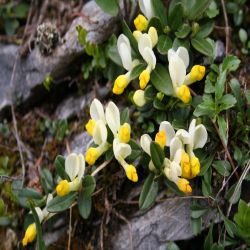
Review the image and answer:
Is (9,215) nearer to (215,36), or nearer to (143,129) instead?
(143,129)

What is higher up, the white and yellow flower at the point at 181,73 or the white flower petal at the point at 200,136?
the white and yellow flower at the point at 181,73

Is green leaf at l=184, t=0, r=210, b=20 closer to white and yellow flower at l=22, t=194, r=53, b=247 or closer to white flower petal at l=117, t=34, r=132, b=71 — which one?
white flower petal at l=117, t=34, r=132, b=71

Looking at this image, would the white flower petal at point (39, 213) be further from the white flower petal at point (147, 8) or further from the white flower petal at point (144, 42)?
the white flower petal at point (147, 8)

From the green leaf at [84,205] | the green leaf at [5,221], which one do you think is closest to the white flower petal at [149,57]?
the green leaf at [84,205]

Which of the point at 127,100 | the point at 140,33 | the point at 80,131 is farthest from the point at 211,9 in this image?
the point at 80,131

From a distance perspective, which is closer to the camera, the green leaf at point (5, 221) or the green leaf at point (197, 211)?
the green leaf at point (197, 211)

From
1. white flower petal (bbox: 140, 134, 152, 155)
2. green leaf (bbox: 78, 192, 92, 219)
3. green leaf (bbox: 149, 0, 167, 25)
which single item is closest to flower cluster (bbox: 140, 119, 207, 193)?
white flower petal (bbox: 140, 134, 152, 155)
